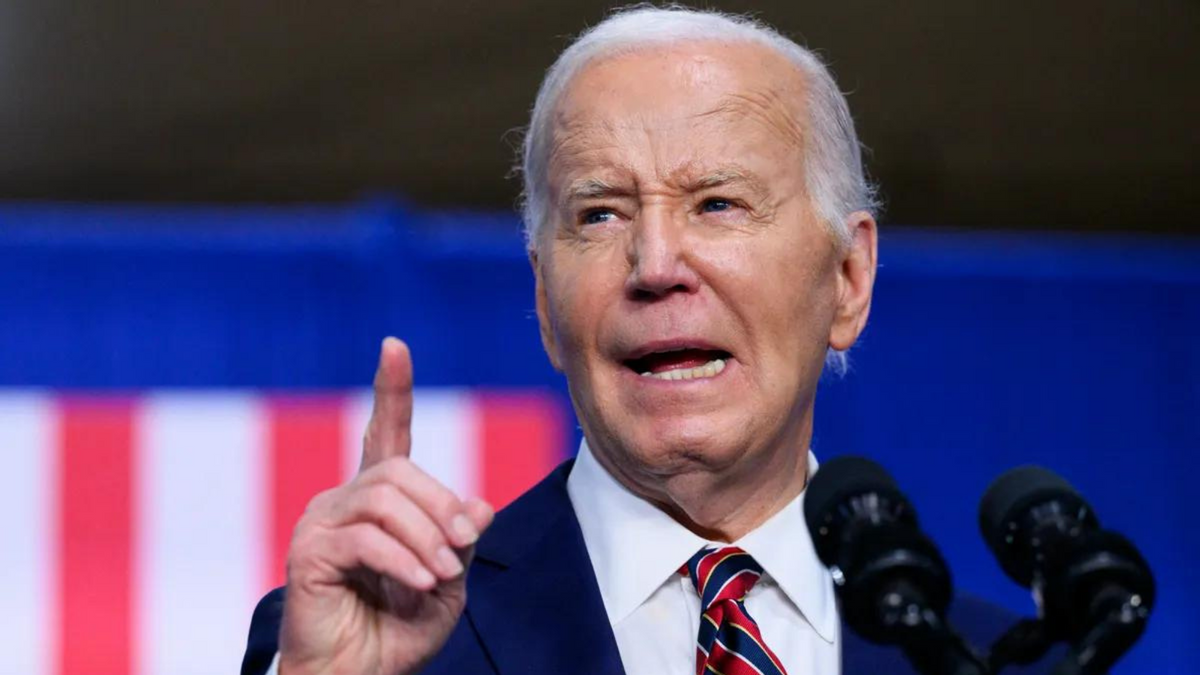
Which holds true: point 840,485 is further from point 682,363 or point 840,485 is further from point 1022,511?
point 682,363

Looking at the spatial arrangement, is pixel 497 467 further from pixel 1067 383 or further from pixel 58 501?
pixel 1067 383

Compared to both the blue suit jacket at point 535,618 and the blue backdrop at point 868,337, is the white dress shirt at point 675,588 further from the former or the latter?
the blue backdrop at point 868,337

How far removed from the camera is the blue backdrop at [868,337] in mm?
2979

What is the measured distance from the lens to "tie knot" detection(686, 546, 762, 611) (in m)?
1.68

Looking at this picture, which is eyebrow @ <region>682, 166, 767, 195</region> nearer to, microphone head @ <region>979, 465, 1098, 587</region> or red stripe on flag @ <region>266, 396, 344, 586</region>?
microphone head @ <region>979, 465, 1098, 587</region>

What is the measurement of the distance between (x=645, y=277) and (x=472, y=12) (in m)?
3.13

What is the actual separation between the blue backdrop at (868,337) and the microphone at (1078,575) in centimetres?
195

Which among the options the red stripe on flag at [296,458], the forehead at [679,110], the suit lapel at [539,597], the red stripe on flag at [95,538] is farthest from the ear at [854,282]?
the red stripe on flag at [95,538]

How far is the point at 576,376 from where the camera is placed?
68.1 inches

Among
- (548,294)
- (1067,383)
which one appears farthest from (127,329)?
(1067,383)

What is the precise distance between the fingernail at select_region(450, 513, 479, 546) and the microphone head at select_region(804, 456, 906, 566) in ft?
0.85

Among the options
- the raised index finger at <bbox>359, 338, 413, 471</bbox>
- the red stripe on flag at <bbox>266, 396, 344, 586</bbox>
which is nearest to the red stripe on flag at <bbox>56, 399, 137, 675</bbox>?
the red stripe on flag at <bbox>266, 396, 344, 586</bbox>

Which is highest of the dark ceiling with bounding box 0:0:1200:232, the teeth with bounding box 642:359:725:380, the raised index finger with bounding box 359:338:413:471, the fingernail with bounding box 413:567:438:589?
the dark ceiling with bounding box 0:0:1200:232

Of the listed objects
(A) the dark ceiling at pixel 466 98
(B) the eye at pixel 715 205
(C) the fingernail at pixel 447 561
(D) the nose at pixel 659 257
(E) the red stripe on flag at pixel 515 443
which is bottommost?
(C) the fingernail at pixel 447 561
